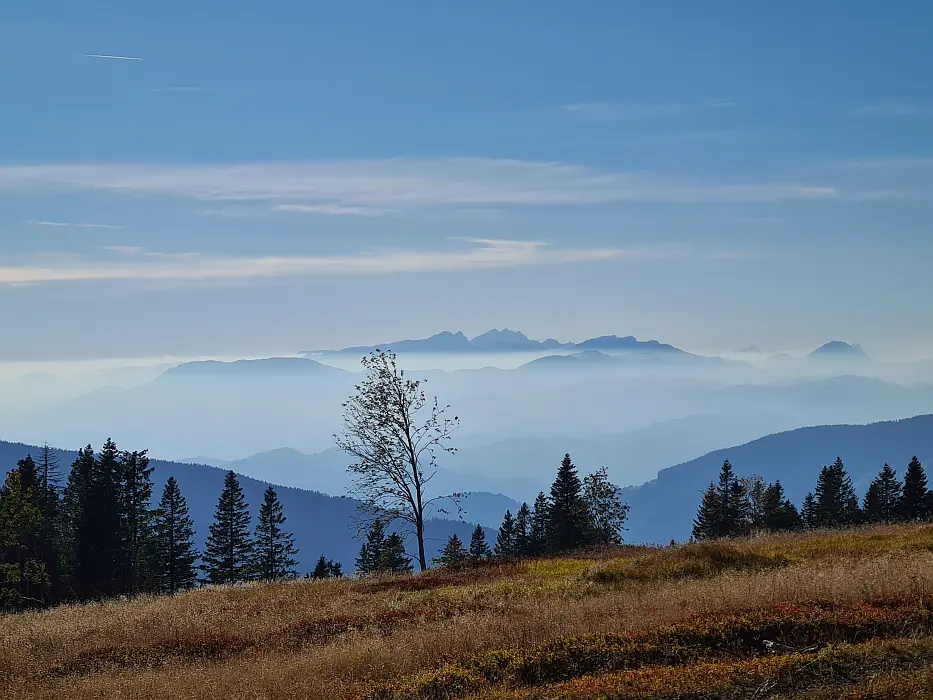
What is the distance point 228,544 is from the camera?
72.5m

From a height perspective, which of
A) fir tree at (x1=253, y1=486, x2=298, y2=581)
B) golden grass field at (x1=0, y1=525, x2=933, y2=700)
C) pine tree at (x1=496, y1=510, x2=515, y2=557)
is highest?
golden grass field at (x1=0, y1=525, x2=933, y2=700)

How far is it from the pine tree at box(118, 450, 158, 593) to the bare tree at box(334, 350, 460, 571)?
32.1 m

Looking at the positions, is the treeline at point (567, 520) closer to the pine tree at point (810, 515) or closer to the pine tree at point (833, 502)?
the pine tree at point (810, 515)

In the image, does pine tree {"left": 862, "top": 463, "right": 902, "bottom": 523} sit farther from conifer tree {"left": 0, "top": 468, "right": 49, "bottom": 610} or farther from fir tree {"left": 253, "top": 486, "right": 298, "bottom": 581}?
conifer tree {"left": 0, "top": 468, "right": 49, "bottom": 610}

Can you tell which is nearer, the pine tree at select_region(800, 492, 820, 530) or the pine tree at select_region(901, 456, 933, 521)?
the pine tree at select_region(901, 456, 933, 521)

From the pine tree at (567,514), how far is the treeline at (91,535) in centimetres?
2076

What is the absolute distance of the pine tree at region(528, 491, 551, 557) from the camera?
80.4 meters

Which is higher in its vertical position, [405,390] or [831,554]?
[405,390]

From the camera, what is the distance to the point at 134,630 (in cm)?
1794

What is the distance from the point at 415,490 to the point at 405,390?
453 centimetres

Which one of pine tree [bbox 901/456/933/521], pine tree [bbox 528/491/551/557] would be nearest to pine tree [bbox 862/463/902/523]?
pine tree [bbox 901/456/933/521]

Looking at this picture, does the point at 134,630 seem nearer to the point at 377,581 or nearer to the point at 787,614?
the point at 377,581

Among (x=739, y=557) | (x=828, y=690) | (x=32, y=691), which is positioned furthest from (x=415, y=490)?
(x=828, y=690)

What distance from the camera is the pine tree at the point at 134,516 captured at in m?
59.2
